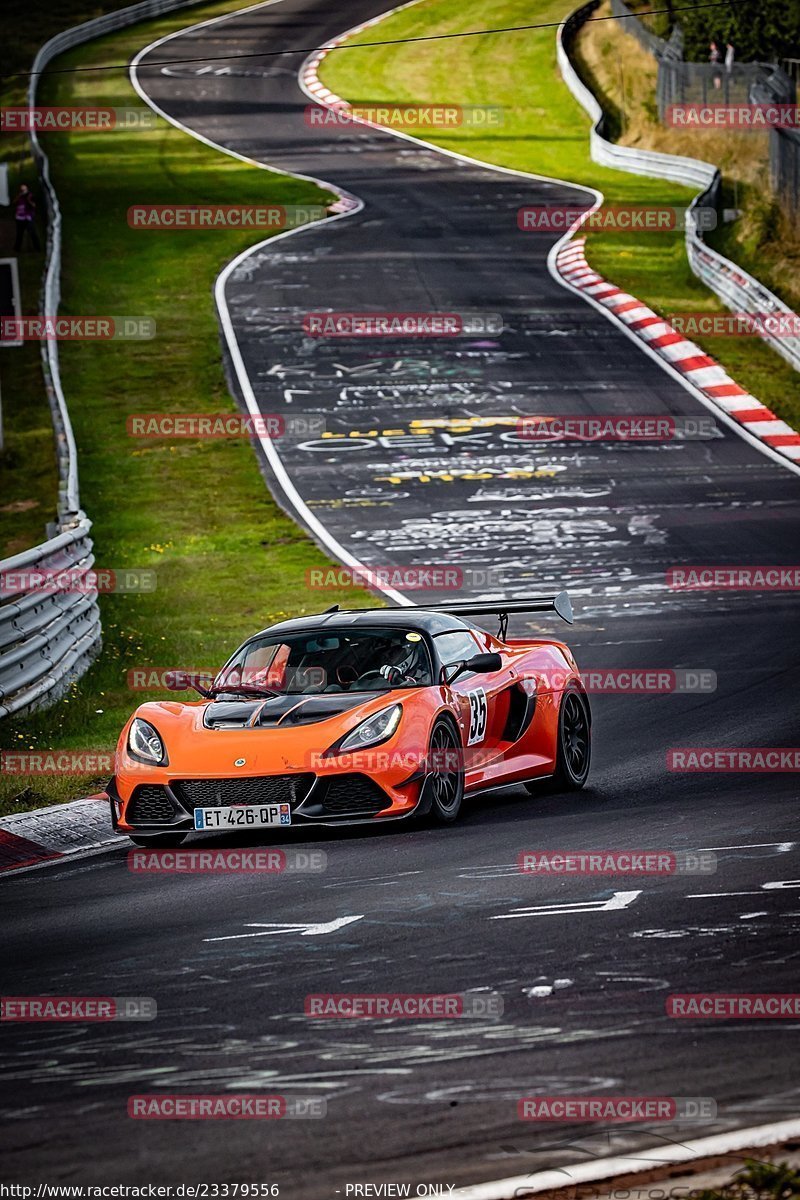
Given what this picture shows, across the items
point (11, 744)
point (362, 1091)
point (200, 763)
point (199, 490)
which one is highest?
point (362, 1091)

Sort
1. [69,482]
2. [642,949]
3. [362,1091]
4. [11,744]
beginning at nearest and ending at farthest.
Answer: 1. [362,1091]
2. [642,949]
3. [11,744]
4. [69,482]

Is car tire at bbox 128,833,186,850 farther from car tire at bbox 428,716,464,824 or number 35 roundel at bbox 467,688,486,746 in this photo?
number 35 roundel at bbox 467,688,486,746

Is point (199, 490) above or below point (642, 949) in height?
below

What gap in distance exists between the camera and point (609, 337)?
106 feet

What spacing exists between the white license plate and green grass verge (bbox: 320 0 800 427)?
742 inches

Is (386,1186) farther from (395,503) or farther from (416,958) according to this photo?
(395,503)

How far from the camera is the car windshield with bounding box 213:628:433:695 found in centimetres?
1081

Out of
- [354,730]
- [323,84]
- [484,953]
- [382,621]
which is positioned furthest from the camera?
[323,84]

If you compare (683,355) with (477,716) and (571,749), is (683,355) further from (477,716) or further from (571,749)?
(477,716)

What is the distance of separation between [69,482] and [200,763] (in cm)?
1338

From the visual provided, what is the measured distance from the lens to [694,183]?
138 ft

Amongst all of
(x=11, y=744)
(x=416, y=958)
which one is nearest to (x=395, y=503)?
(x=11, y=744)

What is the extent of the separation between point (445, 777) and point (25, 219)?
31330mm

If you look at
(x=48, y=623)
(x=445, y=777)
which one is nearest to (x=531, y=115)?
(x=48, y=623)
